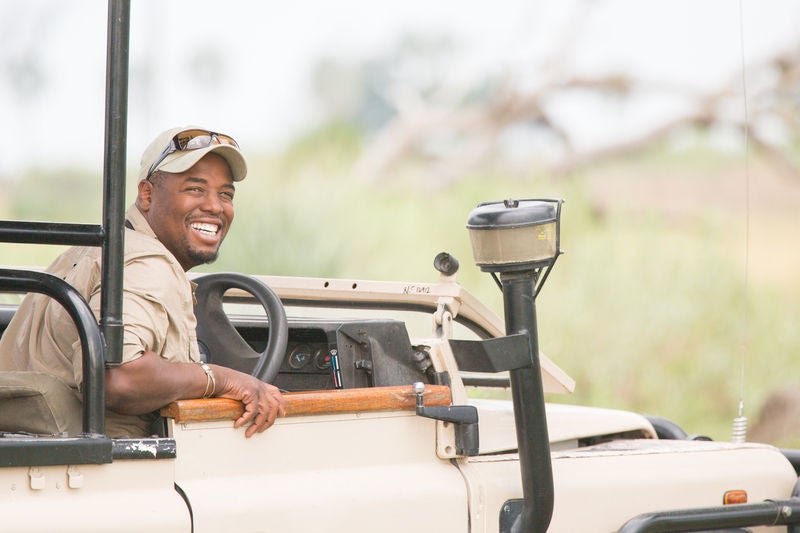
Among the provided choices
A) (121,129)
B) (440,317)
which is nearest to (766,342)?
Answer: (440,317)

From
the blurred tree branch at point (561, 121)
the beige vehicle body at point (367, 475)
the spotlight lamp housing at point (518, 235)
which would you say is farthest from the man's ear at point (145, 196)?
the blurred tree branch at point (561, 121)

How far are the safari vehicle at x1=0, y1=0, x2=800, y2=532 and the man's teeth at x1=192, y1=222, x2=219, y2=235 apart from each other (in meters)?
0.21

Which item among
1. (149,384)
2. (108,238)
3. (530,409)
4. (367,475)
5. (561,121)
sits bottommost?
(367,475)

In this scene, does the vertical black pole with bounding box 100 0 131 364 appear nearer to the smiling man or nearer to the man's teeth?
the smiling man

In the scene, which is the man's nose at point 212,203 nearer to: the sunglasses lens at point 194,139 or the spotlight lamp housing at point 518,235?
the sunglasses lens at point 194,139

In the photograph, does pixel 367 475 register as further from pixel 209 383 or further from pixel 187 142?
pixel 187 142

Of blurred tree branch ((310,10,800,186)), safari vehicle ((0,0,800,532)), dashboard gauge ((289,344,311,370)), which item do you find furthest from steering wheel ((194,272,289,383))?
blurred tree branch ((310,10,800,186))

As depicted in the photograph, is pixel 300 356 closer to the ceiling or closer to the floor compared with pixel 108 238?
closer to the floor

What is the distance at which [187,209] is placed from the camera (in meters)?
3.26

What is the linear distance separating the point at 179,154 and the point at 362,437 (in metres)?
0.92

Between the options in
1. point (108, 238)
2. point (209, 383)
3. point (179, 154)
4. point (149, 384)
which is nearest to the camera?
point (108, 238)

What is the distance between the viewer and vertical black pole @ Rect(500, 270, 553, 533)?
3.08 metres

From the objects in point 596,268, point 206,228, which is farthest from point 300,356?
point 596,268

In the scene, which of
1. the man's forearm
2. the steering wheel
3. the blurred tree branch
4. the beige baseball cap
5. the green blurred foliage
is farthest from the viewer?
the blurred tree branch
